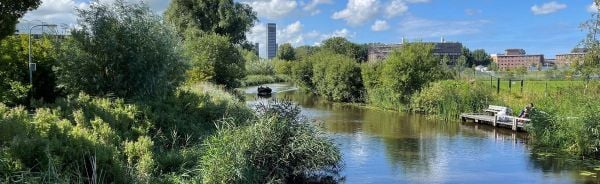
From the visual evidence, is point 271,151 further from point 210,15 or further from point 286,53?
point 286,53

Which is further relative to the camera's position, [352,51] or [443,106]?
[352,51]

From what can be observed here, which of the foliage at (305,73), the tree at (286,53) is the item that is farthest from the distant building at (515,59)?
the foliage at (305,73)

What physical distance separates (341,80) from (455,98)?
1598 cm

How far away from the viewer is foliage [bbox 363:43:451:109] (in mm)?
34969

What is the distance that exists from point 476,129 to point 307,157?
52.8ft

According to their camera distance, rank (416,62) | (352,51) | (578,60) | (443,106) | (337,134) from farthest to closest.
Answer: (352,51) < (416,62) < (443,106) < (337,134) < (578,60)

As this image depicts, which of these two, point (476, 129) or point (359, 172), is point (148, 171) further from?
point (476, 129)

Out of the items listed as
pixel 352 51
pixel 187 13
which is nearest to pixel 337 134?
pixel 187 13

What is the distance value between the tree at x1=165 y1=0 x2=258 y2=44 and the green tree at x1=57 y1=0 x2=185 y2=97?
30185mm

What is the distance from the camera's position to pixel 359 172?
605 inches

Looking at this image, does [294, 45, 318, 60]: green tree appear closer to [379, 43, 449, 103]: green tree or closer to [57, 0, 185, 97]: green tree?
[379, 43, 449, 103]: green tree

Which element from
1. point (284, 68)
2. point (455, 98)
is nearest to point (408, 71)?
point (455, 98)

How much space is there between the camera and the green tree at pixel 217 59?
33562 mm

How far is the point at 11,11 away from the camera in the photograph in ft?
34.8
